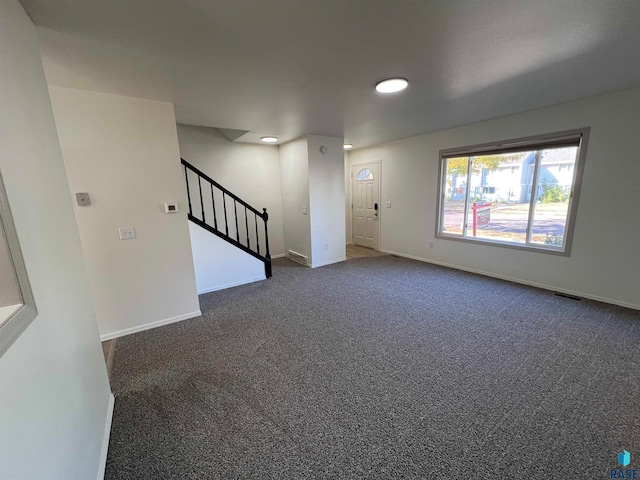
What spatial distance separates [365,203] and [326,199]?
161 cm

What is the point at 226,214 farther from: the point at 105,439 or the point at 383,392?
the point at 383,392

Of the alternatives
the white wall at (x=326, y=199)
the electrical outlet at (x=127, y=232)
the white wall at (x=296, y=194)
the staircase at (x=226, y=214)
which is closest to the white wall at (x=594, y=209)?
the white wall at (x=326, y=199)

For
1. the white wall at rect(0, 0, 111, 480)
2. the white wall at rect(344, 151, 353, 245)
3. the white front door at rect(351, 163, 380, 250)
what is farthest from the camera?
the white wall at rect(344, 151, 353, 245)

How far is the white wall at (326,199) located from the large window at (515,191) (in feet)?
5.92

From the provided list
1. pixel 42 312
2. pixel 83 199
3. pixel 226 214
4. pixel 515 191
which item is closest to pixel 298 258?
pixel 226 214

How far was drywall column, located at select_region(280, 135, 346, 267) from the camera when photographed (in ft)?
15.3

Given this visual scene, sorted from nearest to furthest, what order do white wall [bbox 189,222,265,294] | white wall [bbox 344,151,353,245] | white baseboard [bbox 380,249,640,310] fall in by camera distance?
white baseboard [bbox 380,249,640,310] < white wall [bbox 189,222,265,294] < white wall [bbox 344,151,353,245]

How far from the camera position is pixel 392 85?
2.42 metres

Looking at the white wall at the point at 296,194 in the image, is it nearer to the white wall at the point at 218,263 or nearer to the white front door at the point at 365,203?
the white wall at the point at 218,263

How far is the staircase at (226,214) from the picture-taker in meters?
4.34

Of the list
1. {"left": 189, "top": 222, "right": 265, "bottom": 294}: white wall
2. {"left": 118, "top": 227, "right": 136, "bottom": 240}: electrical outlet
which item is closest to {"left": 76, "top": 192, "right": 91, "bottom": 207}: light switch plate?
{"left": 118, "top": 227, "right": 136, "bottom": 240}: electrical outlet

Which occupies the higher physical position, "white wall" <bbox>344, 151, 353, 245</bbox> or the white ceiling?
the white ceiling

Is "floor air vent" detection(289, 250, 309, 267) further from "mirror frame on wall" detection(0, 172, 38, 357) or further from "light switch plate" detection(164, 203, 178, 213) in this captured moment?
"mirror frame on wall" detection(0, 172, 38, 357)

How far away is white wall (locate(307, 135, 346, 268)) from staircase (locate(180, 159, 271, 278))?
2.98 feet
